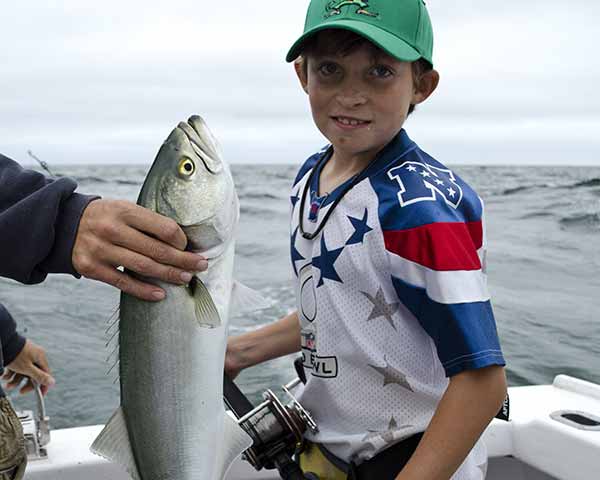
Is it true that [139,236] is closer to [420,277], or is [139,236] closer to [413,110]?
[420,277]

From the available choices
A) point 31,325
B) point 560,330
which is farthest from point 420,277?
point 31,325

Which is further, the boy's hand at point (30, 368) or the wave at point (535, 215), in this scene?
the wave at point (535, 215)

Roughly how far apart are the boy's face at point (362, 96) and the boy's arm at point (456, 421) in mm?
813

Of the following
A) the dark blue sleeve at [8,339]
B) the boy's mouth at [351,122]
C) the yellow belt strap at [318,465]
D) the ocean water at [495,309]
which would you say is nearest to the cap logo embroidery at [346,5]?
the boy's mouth at [351,122]

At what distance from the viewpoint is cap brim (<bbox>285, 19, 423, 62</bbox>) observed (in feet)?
7.29

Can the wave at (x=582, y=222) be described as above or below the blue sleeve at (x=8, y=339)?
below

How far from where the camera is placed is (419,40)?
2.38 m

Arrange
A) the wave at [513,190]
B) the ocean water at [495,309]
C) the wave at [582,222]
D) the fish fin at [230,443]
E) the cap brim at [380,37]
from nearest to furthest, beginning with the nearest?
the fish fin at [230,443] → the cap brim at [380,37] → the ocean water at [495,309] → the wave at [582,222] → the wave at [513,190]

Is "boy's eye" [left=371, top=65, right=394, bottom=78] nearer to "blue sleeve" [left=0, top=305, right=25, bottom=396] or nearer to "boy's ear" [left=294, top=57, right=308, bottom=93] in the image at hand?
"boy's ear" [left=294, top=57, right=308, bottom=93]

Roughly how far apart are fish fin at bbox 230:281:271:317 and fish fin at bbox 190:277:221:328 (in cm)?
11

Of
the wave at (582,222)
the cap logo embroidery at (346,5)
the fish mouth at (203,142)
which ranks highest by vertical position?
the cap logo embroidery at (346,5)

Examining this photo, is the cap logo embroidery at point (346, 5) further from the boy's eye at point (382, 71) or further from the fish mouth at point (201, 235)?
the fish mouth at point (201, 235)

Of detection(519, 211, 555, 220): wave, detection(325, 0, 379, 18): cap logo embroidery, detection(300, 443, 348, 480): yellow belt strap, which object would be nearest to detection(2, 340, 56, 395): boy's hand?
detection(300, 443, 348, 480): yellow belt strap

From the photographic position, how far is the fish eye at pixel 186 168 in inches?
71.1
